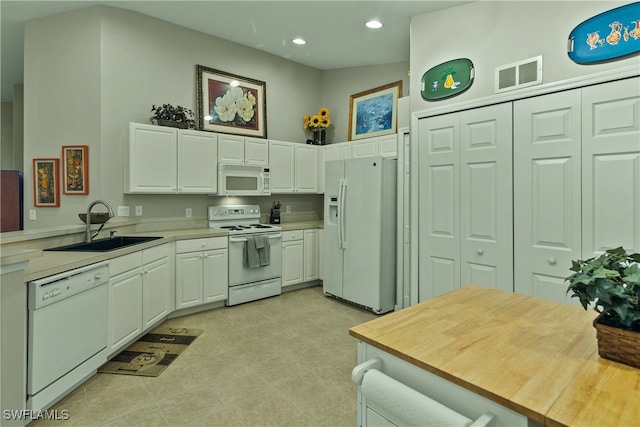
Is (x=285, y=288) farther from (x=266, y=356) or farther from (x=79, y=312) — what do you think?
(x=79, y=312)

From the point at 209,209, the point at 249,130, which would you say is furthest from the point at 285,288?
the point at 249,130

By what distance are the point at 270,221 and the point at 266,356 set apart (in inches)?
97.4

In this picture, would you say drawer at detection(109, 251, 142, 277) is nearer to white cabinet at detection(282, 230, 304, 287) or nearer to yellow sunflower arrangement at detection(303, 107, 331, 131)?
white cabinet at detection(282, 230, 304, 287)

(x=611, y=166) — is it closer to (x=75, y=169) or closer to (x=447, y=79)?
(x=447, y=79)

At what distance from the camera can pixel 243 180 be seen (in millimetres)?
4559

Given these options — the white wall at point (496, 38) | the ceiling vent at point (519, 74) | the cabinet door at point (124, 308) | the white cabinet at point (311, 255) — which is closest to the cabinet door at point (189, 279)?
the cabinet door at point (124, 308)

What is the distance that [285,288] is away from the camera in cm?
482

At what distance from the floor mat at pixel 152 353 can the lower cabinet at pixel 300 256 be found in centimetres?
155

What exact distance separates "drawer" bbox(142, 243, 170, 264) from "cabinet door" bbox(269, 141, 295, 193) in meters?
1.79

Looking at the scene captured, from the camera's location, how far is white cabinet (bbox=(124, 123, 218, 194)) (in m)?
3.69

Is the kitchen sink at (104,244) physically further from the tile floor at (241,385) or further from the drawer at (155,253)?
the tile floor at (241,385)

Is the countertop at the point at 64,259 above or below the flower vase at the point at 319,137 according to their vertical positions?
below

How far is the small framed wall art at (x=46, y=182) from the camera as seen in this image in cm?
382

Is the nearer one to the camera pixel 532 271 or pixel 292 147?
pixel 532 271
